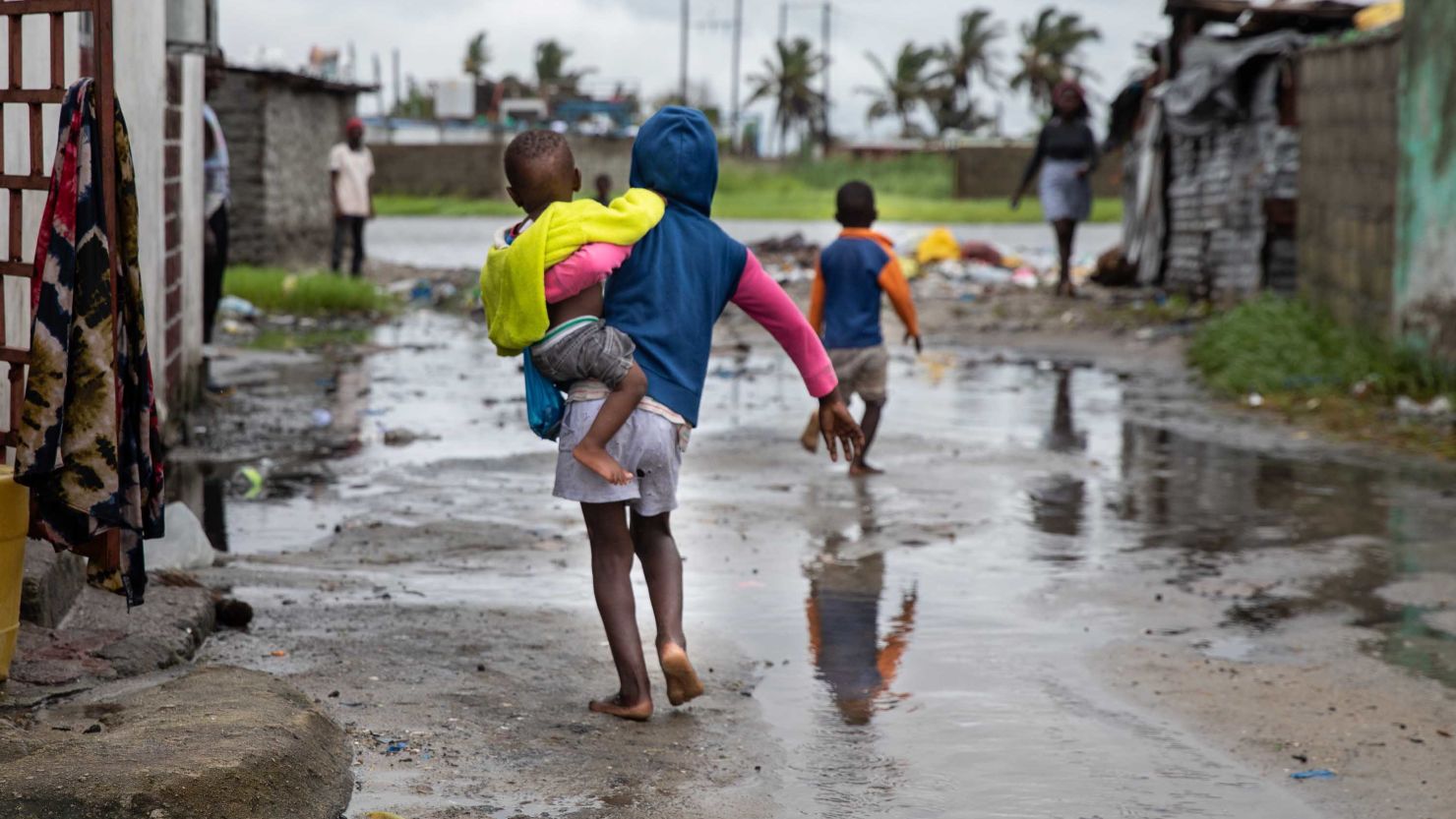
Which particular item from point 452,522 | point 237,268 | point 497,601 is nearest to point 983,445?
point 452,522

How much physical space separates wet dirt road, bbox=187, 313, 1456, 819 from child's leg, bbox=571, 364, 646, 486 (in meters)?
0.63

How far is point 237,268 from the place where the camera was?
58.3 ft

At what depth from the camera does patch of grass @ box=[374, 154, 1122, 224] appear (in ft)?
143

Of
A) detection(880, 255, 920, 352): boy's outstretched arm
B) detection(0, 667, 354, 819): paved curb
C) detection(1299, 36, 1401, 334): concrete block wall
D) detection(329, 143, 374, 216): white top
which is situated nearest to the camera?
detection(0, 667, 354, 819): paved curb

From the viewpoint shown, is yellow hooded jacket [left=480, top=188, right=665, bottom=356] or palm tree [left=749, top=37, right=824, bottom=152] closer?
yellow hooded jacket [left=480, top=188, right=665, bottom=356]

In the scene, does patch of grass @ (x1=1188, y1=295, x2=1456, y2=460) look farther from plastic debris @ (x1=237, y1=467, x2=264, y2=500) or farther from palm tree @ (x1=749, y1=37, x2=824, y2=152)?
palm tree @ (x1=749, y1=37, x2=824, y2=152)

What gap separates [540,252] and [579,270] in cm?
10

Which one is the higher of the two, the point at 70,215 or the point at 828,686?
the point at 70,215

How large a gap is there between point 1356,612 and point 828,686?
1.97m

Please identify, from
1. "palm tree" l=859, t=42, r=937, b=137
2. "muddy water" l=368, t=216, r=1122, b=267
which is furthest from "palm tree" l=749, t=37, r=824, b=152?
"muddy water" l=368, t=216, r=1122, b=267

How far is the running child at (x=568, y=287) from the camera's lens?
4.21 m

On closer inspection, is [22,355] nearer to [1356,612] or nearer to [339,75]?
[1356,612]

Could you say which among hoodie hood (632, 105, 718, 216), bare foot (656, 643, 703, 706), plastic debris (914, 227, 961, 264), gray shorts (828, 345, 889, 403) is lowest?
bare foot (656, 643, 703, 706)

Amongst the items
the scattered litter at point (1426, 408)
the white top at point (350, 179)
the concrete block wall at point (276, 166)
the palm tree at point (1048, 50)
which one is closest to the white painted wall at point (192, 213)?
the scattered litter at point (1426, 408)
